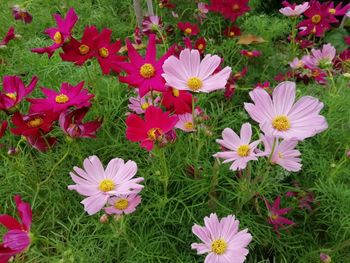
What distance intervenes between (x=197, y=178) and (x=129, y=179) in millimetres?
262

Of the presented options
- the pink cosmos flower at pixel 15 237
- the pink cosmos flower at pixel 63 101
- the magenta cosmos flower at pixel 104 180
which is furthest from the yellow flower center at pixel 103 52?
the pink cosmos flower at pixel 15 237

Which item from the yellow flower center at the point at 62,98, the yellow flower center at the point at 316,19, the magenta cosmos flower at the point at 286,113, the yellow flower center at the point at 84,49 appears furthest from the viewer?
the yellow flower center at the point at 316,19

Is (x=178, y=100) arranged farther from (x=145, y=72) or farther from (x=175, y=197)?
(x=175, y=197)

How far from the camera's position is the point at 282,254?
965mm

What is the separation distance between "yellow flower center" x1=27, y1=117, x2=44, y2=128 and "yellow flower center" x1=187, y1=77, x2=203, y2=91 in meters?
0.35

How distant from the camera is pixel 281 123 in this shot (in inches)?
28.5

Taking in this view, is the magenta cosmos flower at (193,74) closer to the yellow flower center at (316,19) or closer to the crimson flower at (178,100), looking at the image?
the crimson flower at (178,100)

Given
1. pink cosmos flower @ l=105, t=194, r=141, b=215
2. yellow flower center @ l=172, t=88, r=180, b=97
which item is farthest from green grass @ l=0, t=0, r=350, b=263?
yellow flower center @ l=172, t=88, r=180, b=97

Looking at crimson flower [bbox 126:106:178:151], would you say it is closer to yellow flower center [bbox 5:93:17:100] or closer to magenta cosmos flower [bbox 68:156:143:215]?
magenta cosmos flower [bbox 68:156:143:215]

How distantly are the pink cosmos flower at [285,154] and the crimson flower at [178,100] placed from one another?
0.19 metres

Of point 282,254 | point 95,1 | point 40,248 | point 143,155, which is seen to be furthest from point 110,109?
point 95,1

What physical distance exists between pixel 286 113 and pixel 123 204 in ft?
1.20

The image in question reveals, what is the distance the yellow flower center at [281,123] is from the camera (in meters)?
0.72

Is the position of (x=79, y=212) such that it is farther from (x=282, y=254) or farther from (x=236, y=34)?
(x=236, y=34)
